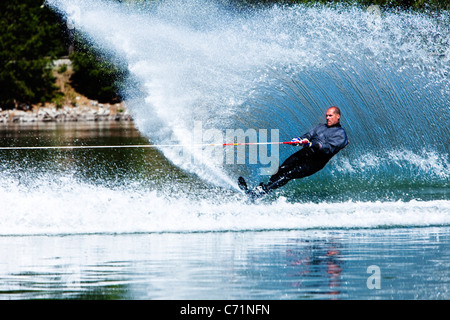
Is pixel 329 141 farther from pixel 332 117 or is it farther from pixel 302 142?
pixel 302 142

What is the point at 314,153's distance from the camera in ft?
39.5

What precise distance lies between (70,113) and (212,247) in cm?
4018

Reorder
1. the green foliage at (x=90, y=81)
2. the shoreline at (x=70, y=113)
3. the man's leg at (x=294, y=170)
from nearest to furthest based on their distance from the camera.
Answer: the man's leg at (x=294, y=170) < the shoreline at (x=70, y=113) < the green foliage at (x=90, y=81)

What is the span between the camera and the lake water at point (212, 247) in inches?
290

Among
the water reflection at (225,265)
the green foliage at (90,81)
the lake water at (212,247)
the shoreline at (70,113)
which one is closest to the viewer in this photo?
the water reflection at (225,265)

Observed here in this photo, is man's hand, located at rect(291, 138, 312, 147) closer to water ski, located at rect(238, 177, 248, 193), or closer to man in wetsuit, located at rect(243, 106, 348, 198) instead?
man in wetsuit, located at rect(243, 106, 348, 198)

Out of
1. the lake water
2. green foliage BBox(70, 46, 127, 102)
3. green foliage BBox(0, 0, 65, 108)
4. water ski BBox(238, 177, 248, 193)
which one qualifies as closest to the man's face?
the lake water

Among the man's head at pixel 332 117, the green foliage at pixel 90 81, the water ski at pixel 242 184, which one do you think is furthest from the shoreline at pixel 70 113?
the man's head at pixel 332 117

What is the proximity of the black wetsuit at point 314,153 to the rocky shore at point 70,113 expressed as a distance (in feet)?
111

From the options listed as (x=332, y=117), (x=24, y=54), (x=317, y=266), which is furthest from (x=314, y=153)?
(x=24, y=54)

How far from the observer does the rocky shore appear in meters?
46.7

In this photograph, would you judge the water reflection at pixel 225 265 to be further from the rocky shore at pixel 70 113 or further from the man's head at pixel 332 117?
the rocky shore at pixel 70 113
